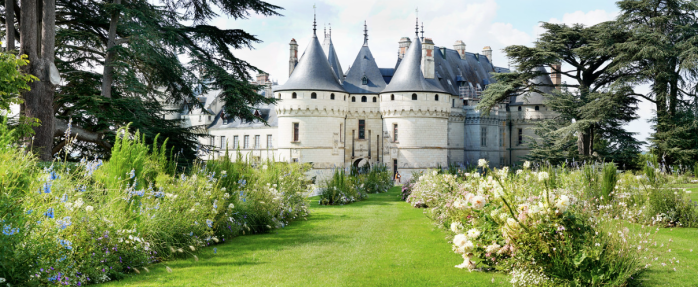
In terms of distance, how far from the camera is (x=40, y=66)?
11727mm

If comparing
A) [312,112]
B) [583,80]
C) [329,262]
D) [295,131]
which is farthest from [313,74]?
[329,262]

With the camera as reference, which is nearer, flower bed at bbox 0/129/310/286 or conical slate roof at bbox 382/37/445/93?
flower bed at bbox 0/129/310/286

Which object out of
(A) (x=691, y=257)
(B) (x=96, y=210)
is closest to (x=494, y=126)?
(A) (x=691, y=257)

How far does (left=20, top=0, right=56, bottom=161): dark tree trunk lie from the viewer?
11.6 metres

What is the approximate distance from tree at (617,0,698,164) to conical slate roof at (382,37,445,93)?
38.6 ft

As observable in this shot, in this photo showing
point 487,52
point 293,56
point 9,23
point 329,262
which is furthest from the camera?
point 487,52

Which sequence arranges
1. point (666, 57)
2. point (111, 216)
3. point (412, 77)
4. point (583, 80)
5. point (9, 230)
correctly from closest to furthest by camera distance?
point (9, 230), point (111, 216), point (666, 57), point (583, 80), point (412, 77)

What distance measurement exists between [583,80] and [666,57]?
3876 millimetres

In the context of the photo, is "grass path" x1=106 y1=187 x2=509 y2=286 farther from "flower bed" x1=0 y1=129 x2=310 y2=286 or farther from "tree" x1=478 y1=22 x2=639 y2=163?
"tree" x1=478 y1=22 x2=639 y2=163

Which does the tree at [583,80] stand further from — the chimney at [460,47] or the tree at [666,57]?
the chimney at [460,47]

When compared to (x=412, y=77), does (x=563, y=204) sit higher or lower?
lower

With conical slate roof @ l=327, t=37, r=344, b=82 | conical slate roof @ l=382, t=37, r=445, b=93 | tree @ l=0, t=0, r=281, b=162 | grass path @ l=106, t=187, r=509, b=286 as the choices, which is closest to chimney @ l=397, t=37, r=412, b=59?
conical slate roof @ l=327, t=37, r=344, b=82

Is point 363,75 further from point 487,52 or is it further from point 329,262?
point 329,262

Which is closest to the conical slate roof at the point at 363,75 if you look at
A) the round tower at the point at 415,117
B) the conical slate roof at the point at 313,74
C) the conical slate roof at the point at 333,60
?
the conical slate roof at the point at 333,60
